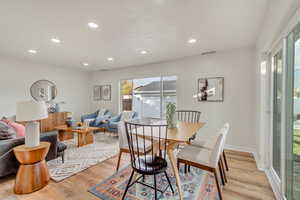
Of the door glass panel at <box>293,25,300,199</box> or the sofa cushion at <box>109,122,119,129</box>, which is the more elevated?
the door glass panel at <box>293,25,300,199</box>

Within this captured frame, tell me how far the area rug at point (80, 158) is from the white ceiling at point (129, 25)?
2.45m

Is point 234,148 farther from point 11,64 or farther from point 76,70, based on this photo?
point 11,64

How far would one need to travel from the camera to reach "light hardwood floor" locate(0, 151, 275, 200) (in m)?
1.86

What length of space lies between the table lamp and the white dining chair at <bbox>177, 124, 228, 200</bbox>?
2035mm

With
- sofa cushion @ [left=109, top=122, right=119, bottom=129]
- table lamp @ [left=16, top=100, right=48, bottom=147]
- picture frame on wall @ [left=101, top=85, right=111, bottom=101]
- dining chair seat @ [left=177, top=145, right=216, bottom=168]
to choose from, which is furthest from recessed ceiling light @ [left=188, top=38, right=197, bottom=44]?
picture frame on wall @ [left=101, top=85, right=111, bottom=101]

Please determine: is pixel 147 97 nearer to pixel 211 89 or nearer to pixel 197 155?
pixel 211 89

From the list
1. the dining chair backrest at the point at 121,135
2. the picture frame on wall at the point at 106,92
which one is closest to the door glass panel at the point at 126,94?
the picture frame on wall at the point at 106,92

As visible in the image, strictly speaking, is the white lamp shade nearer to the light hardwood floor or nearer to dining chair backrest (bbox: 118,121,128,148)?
the light hardwood floor

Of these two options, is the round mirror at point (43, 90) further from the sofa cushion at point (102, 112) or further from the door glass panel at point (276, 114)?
the door glass panel at point (276, 114)

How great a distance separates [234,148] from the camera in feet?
11.7

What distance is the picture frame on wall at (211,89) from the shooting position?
368cm

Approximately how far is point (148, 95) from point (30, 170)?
366 cm

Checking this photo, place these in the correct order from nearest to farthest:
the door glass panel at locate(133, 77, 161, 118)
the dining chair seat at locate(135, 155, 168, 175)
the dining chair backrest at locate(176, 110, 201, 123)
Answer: the dining chair seat at locate(135, 155, 168, 175) → the dining chair backrest at locate(176, 110, 201, 123) → the door glass panel at locate(133, 77, 161, 118)

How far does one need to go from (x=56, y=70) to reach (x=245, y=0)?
5.74 metres
